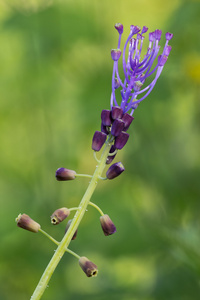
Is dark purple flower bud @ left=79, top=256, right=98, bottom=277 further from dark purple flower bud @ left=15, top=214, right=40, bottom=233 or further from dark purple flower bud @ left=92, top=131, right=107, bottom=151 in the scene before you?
dark purple flower bud @ left=92, top=131, right=107, bottom=151

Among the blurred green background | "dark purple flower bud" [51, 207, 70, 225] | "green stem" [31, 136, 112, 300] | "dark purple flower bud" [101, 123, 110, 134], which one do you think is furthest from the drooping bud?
the blurred green background

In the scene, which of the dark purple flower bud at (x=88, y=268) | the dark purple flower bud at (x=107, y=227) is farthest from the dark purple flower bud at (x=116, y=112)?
the dark purple flower bud at (x=88, y=268)

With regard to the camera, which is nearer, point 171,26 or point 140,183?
point 171,26

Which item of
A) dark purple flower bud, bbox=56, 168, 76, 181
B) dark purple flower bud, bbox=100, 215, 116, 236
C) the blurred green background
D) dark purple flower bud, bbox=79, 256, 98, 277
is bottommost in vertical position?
dark purple flower bud, bbox=79, 256, 98, 277

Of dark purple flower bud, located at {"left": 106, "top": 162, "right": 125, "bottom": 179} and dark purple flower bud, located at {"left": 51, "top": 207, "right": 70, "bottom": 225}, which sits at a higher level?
dark purple flower bud, located at {"left": 106, "top": 162, "right": 125, "bottom": 179}

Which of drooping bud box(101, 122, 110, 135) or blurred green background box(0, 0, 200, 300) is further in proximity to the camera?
blurred green background box(0, 0, 200, 300)

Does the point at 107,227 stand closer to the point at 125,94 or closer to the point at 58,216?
the point at 58,216

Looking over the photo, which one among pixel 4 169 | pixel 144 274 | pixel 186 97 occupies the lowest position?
pixel 144 274

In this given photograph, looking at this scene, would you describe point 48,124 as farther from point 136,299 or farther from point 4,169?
point 136,299

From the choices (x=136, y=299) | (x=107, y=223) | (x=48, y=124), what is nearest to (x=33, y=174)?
(x=48, y=124)
